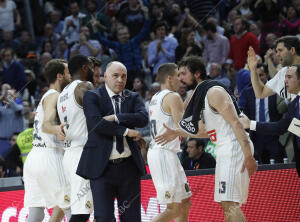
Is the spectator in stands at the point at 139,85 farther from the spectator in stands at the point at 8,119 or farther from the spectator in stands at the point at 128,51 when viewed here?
the spectator in stands at the point at 8,119

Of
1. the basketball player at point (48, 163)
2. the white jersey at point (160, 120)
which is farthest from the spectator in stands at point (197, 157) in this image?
the basketball player at point (48, 163)

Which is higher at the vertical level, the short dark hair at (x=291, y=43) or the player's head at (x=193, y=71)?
the short dark hair at (x=291, y=43)

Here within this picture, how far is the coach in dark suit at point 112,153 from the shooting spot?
610 centimetres

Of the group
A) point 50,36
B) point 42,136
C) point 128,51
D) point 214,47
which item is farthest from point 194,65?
point 50,36

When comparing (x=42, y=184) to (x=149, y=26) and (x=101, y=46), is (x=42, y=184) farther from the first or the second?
(x=149, y=26)

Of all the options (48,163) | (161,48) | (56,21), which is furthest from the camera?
(56,21)

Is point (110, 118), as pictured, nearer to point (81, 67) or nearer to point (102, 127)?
point (102, 127)

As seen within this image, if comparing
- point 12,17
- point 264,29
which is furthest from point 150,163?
point 12,17

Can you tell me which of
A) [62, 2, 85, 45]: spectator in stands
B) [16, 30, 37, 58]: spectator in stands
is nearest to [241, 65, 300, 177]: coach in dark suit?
[62, 2, 85, 45]: spectator in stands

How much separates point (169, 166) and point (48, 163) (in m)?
1.39

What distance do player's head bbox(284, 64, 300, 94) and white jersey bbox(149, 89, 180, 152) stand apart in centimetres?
145

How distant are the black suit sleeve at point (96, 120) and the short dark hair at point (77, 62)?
1.81 ft

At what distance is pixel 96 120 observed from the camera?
6176 mm

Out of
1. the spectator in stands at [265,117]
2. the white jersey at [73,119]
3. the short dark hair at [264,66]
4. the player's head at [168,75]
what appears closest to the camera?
the white jersey at [73,119]
